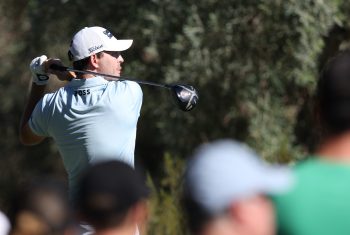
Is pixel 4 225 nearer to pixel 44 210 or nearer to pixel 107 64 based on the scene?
pixel 44 210

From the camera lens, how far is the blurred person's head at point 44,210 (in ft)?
12.6

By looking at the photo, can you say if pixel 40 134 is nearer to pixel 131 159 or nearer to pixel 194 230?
pixel 131 159

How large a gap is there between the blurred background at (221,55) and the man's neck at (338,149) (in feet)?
23.0

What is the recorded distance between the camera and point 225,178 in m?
3.14

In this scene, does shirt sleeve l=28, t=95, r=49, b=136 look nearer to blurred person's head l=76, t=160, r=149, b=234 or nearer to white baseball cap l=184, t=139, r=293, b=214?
blurred person's head l=76, t=160, r=149, b=234

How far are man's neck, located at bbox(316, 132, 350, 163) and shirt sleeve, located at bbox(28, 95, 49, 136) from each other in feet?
9.80

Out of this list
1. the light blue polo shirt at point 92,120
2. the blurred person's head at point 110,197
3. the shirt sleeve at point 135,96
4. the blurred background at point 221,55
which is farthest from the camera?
the blurred background at point 221,55

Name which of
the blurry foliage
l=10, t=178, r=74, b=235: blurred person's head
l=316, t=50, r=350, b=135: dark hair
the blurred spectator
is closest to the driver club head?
the blurred spectator

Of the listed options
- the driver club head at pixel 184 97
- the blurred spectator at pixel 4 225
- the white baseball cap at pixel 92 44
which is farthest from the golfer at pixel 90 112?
the blurred spectator at pixel 4 225

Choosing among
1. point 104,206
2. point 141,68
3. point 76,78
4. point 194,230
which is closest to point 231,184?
point 194,230

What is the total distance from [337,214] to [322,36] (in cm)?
875

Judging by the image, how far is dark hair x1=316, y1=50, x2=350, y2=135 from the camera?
3.34 meters

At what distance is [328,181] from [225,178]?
1.17 feet

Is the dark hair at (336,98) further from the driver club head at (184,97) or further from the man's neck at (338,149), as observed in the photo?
the driver club head at (184,97)
